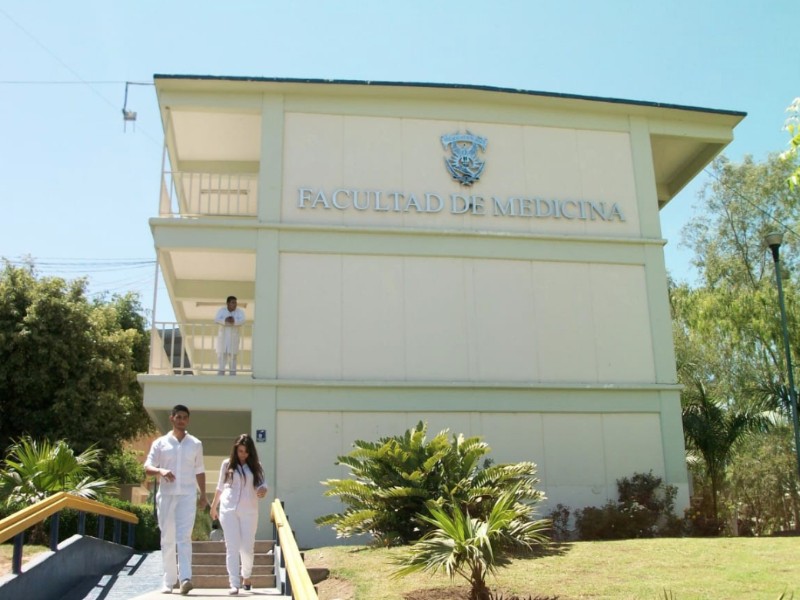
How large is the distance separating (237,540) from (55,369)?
18292mm

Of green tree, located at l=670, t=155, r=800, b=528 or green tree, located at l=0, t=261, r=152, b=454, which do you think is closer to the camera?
green tree, located at l=0, t=261, r=152, b=454

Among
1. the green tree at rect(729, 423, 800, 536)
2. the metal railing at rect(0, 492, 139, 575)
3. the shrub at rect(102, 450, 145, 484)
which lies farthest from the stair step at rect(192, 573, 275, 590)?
the green tree at rect(729, 423, 800, 536)

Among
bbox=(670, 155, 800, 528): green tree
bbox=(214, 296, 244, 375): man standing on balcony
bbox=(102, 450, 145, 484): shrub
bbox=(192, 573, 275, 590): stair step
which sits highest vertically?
bbox=(670, 155, 800, 528): green tree

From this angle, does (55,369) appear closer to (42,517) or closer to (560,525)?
(560,525)

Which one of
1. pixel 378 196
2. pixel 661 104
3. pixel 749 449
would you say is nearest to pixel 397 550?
pixel 378 196

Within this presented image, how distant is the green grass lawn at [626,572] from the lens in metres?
8.88

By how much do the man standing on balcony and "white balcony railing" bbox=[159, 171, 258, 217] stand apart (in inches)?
89.5

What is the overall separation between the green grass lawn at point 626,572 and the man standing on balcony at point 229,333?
516 centimetres

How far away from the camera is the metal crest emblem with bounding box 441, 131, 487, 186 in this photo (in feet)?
58.1

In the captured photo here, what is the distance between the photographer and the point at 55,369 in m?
24.9

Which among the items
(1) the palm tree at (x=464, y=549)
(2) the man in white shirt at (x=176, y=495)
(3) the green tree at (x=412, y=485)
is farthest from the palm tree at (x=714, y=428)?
(2) the man in white shirt at (x=176, y=495)

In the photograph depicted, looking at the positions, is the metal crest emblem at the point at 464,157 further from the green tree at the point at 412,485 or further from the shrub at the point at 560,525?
the shrub at the point at 560,525

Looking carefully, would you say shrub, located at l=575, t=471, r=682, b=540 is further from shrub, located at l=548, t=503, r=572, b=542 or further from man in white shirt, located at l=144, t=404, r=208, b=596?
man in white shirt, located at l=144, t=404, r=208, b=596

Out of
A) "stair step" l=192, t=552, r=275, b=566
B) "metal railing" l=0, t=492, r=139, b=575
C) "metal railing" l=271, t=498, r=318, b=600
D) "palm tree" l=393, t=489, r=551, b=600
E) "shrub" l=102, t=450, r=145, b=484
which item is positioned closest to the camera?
"metal railing" l=271, t=498, r=318, b=600
